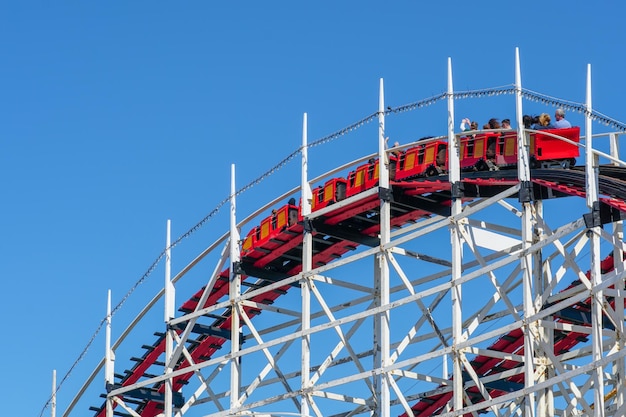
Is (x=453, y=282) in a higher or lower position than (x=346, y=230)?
lower

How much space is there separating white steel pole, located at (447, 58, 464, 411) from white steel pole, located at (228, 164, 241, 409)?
709 cm

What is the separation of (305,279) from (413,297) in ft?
11.6

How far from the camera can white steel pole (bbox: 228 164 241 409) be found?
4178cm

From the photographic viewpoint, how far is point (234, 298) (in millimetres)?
42688

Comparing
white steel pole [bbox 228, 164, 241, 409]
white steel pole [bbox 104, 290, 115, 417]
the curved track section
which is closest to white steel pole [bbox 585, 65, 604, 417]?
the curved track section

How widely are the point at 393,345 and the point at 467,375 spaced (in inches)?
163

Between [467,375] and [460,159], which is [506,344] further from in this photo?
[460,159]

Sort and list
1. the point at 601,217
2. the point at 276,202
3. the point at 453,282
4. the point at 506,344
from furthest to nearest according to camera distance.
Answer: the point at 276,202, the point at 506,344, the point at 453,282, the point at 601,217

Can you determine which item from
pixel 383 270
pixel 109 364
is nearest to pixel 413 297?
pixel 383 270

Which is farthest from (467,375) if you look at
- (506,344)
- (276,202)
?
(276,202)

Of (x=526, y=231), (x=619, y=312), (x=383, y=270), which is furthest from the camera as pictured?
(x=383, y=270)

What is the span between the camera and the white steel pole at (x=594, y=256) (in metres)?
33.1

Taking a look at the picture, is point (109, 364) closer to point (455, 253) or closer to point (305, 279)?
point (305, 279)

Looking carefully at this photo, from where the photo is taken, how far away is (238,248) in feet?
142
